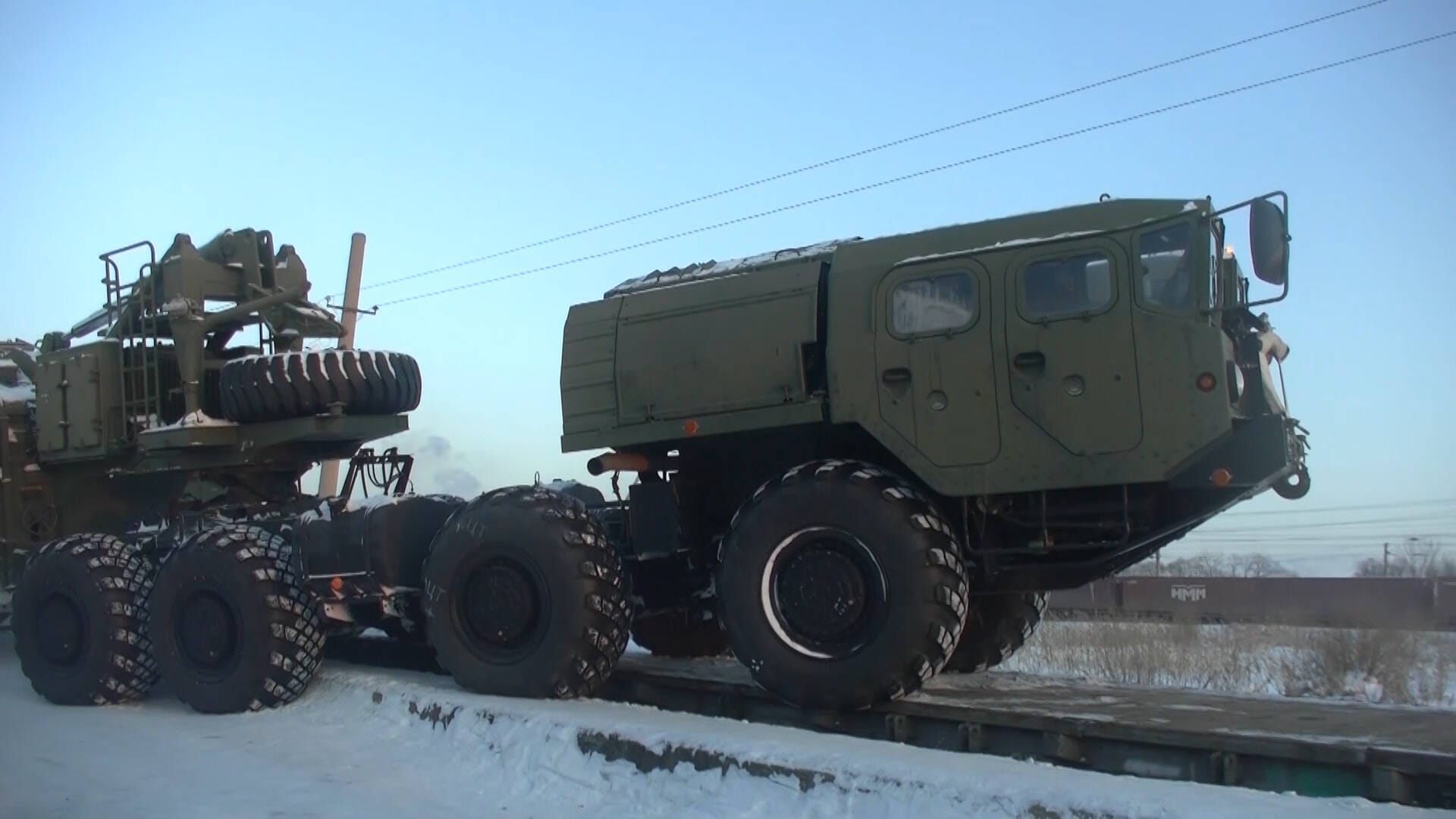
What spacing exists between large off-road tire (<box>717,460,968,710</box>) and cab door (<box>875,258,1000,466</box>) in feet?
1.30

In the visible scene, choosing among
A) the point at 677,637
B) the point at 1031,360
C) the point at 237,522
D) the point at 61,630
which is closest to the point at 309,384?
the point at 237,522

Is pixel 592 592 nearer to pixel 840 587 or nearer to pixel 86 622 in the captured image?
pixel 840 587

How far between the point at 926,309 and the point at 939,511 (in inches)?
49.8

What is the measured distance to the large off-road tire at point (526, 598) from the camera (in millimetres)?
8547

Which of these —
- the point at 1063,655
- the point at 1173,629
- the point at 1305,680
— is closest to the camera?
the point at 1305,680

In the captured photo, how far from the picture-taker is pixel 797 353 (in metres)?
8.09

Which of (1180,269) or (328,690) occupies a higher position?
(1180,269)

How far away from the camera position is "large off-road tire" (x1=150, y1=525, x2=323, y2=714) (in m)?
9.64

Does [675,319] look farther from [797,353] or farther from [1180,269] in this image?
[1180,269]

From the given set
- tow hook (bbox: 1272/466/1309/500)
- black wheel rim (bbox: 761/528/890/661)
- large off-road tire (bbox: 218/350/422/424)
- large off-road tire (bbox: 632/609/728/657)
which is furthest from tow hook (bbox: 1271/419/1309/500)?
large off-road tire (bbox: 218/350/422/424)

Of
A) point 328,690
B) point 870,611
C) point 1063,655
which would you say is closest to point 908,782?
point 870,611

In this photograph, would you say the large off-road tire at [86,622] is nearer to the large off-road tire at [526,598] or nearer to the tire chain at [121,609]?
the tire chain at [121,609]

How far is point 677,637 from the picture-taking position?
1110cm

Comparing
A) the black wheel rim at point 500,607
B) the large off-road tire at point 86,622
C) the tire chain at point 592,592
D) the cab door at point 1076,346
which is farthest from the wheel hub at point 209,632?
the cab door at point 1076,346
